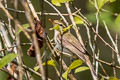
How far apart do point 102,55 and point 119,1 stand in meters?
4.69

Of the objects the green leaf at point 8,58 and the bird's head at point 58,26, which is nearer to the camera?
the green leaf at point 8,58

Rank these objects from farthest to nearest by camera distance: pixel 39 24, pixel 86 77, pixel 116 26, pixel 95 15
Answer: pixel 86 77
pixel 95 15
pixel 39 24
pixel 116 26

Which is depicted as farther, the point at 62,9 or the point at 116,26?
the point at 62,9

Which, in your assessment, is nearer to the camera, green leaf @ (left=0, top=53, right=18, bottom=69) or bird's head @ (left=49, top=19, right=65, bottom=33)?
green leaf @ (left=0, top=53, right=18, bottom=69)

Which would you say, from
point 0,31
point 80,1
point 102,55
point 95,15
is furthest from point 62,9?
point 95,15

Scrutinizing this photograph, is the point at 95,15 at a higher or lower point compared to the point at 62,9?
higher

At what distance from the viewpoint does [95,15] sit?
6.93 ft

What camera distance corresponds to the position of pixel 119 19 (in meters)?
1.89

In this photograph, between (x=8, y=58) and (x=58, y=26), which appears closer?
(x=8, y=58)

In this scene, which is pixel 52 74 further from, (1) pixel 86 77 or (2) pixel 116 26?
(2) pixel 116 26

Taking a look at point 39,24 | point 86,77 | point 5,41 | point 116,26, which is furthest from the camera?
point 86,77

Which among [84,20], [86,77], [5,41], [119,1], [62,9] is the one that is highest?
[119,1]

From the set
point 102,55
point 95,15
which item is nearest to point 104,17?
point 95,15

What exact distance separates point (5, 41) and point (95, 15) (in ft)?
2.61
